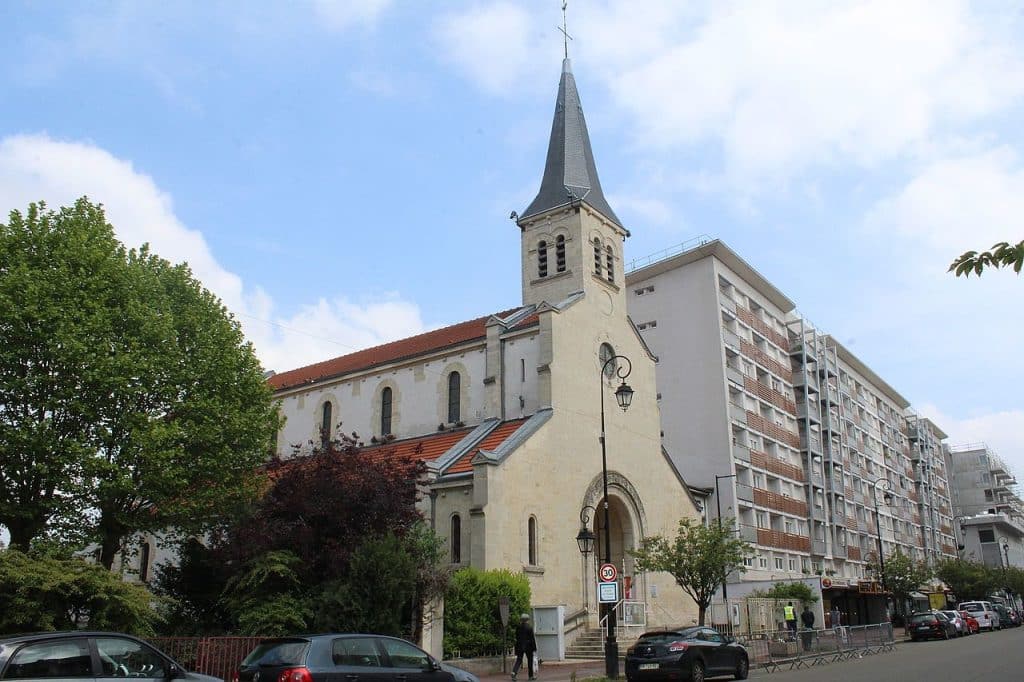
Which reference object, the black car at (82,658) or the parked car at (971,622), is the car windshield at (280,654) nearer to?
the black car at (82,658)

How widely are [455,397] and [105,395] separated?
1623cm

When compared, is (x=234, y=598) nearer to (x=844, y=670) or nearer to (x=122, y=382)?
(x=122, y=382)

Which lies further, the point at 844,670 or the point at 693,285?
the point at 693,285

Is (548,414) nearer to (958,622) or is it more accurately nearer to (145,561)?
(145,561)

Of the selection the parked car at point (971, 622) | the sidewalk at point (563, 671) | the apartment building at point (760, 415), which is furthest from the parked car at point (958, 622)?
the sidewalk at point (563, 671)

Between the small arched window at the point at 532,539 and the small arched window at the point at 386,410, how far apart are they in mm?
11268

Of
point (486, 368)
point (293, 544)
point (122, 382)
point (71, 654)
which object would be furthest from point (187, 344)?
point (71, 654)

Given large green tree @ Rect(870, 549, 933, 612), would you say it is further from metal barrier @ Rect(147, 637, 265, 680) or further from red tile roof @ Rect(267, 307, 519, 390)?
metal barrier @ Rect(147, 637, 265, 680)

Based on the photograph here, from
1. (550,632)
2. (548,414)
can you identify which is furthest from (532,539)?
(548,414)

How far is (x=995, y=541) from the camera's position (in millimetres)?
103250

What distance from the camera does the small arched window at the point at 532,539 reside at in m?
28.8

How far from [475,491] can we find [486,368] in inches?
327

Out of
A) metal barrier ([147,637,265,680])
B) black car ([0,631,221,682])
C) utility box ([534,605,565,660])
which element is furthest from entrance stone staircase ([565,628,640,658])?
black car ([0,631,221,682])

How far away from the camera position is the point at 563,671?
23.5 meters
